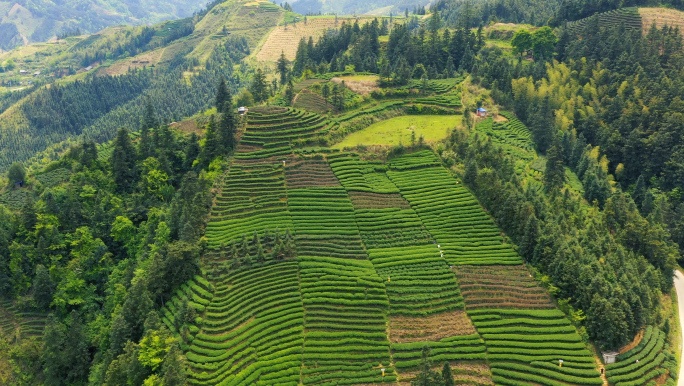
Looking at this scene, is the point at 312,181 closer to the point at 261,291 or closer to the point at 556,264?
the point at 261,291

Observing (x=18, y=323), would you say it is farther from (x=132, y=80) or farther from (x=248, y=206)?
(x=132, y=80)

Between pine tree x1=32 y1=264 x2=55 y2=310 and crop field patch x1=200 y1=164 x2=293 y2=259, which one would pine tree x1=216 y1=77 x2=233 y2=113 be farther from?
pine tree x1=32 y1=264 x2=55 y2=310

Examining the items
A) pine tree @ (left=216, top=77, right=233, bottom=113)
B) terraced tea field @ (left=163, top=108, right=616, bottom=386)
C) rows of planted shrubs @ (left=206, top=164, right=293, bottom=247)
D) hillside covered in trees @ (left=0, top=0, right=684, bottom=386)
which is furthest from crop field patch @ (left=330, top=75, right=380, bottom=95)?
rows of planted shrubs @ (left=206, top=164, right=293, bottom=247)

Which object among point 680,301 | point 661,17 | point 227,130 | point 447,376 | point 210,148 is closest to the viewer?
point 447,376

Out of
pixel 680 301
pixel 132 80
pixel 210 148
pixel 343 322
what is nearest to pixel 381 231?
pixel 343 322

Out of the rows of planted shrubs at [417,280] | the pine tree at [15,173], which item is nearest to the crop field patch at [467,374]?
the rows of planted shrubs at [417,280]

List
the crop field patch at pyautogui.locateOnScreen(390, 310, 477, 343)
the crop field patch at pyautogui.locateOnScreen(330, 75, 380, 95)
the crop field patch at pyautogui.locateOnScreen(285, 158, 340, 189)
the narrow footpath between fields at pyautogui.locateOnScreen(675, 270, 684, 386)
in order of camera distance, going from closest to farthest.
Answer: the crop field patch at pyautogui.locateOnScreen(390, 310, 477, 343), the narrow footpath between fields at pyautogui.locateOnScreen(675, 270, 684, 386), the crop field patch at pyautogui.locateOnScreen(285, 158, 340, 189), the crop field patch at pyautogui.locateOnScreen(330, 75, 380, 95)
